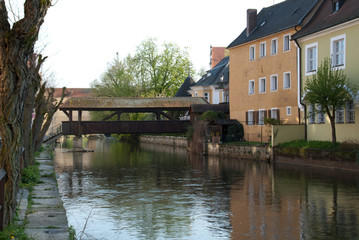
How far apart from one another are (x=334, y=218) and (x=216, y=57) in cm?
7683

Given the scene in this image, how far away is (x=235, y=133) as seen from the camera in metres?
37.2

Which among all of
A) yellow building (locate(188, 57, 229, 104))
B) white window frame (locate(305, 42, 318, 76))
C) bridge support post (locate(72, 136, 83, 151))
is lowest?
bridge support post (locate(72, 136, 83, 151))

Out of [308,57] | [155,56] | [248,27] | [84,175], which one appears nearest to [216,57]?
[155,56]

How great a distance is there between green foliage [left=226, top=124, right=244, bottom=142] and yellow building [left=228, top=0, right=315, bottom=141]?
17.3 inches

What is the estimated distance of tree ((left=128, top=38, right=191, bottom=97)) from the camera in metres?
68.0

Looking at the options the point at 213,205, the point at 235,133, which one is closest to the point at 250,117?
the point at 235,133

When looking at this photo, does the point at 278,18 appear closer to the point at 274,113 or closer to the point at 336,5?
the point at 274,113

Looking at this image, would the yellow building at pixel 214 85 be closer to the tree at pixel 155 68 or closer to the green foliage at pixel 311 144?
the tree at pixel 155 68

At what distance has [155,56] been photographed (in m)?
68.2

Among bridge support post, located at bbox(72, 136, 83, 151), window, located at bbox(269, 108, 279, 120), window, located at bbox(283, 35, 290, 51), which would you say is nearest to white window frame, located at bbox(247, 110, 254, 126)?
window, located at bbox(269, 108, 279, 120)

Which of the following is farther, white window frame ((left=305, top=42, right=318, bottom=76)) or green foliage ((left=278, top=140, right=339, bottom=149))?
white window frame ((left=305, top=42, right=318, bottom=76))

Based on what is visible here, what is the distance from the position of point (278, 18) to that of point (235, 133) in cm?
826

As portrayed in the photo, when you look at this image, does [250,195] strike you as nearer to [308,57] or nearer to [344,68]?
[344,68]

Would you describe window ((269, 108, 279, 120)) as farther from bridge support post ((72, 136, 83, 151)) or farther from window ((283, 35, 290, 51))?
bridge support post ((72, 136, 83, 151))
